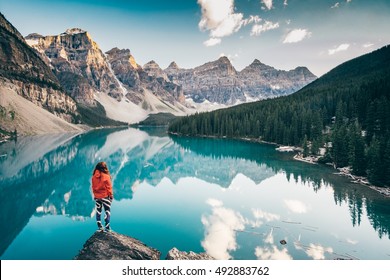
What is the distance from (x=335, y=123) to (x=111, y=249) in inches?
4417

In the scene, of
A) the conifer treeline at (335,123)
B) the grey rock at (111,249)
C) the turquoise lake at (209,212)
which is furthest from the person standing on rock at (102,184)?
the conifer treeline at (335,123)

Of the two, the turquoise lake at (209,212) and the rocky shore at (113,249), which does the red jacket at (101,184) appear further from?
the turquoise lake at (209,212)

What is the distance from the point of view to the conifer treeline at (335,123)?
5528cm

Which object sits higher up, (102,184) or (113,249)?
(102,184)

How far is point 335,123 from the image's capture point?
11150 centimetres

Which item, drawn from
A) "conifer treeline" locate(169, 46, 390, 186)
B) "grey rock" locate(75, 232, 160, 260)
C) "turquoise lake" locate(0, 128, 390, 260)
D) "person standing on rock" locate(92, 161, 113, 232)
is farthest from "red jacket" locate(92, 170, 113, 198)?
"conifer treeline" locate(169, 46, 390, 186)

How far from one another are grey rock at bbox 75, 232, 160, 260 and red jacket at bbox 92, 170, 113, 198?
239cm

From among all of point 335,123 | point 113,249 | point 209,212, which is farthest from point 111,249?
point 335,123

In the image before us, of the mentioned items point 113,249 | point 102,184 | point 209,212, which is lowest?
point 209,212

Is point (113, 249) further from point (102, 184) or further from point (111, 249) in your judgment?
point (102, 184)

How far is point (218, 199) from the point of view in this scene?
43.7 metres

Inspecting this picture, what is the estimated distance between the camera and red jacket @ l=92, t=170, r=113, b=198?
15.6m

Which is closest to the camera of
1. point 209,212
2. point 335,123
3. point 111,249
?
point 111,249
